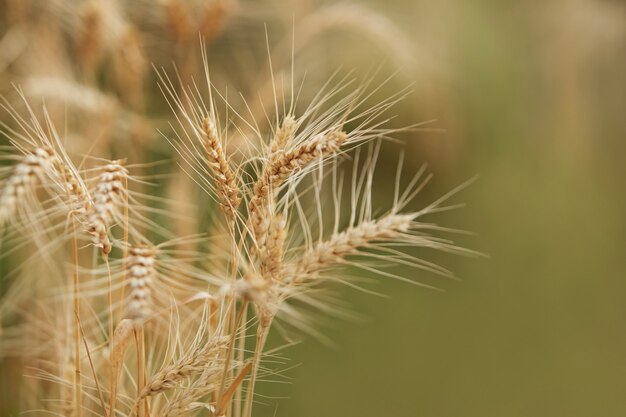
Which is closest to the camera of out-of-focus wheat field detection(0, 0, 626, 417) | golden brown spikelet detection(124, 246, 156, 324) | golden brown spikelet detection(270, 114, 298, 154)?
golden brown spikelet detection(124, 246, 156, 324)

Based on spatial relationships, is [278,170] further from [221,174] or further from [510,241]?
[510,241]

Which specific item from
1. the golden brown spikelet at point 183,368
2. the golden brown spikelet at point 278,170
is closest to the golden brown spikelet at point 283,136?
the golden brown spikelet at point 278,170

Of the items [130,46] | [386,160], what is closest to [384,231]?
[130,46]

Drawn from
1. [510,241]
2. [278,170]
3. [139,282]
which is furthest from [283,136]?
[510,241]

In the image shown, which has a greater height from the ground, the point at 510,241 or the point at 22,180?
the point at 22,180

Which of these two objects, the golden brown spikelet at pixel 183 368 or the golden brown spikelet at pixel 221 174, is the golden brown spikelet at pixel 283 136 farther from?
the golden brown spikelet at pixel 183 368

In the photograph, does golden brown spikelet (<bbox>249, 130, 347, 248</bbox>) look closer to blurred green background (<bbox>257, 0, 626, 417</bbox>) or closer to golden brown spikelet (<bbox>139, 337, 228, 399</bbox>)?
golden brown spikelet (<bbox>139, 337, 228, 399</bbox>)

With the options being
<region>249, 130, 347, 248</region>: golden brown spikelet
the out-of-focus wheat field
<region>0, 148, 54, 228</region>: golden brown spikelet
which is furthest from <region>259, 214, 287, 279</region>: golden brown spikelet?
the out-of-focus wheat field
